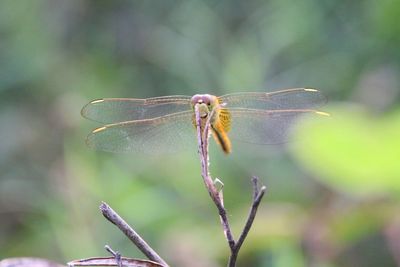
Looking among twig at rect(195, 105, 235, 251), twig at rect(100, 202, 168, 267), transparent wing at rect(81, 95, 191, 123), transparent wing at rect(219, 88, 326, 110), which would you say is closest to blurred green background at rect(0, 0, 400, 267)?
transparent wing at rect(219, 88, 326, 110)

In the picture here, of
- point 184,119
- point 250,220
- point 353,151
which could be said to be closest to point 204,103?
point 184,119

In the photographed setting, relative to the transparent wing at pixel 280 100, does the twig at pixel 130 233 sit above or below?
below

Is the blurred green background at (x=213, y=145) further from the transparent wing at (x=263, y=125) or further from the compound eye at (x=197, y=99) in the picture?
the compound eye at (x=197, y=99)

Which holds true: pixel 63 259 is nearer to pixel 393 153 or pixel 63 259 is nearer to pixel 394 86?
pixel 393 153

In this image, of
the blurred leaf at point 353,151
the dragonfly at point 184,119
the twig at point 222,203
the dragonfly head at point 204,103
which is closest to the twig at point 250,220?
the twig at point 222,203

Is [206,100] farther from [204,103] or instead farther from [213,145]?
[213,145]
